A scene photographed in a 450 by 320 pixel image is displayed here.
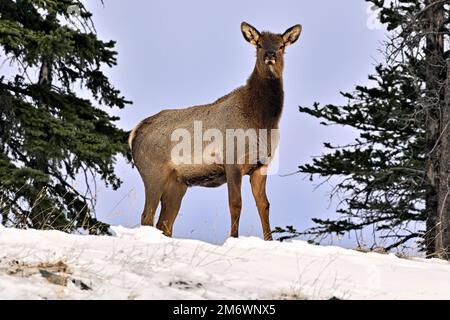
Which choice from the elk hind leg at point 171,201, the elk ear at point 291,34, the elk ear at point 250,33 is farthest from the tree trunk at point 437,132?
the elk hind leg at point 171,201

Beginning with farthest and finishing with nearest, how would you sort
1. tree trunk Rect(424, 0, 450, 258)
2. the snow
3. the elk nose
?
tree trunk Rect(424, 0, 450, 258), the elk nose, the snow

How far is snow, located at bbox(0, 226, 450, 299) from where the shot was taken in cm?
498

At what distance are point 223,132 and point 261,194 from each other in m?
1.14

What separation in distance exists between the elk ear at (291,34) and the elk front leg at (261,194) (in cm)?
198

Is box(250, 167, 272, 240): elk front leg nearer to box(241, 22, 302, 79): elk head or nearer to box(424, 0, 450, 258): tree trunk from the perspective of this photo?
box(241, 22, 302, 79): elk head

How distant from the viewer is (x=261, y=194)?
9539 mm

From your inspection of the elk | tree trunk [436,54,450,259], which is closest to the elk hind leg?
the elk

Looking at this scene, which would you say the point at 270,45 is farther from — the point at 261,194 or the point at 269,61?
the point at 261,194

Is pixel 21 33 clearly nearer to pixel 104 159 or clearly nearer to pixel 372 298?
pixel 104 159

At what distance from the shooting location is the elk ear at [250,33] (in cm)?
1002

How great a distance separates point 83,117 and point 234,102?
7284 millimetres

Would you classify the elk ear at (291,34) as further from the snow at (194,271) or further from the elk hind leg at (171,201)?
the snow at (194,271)
